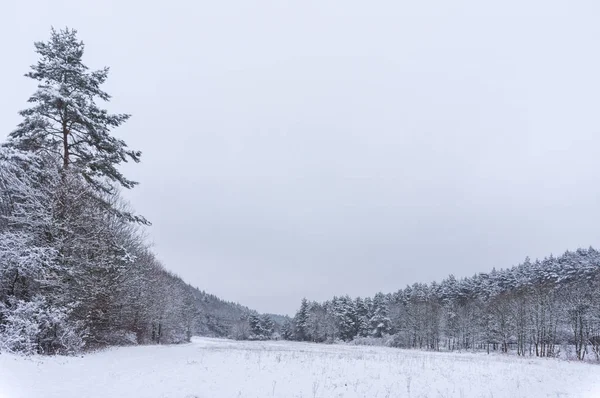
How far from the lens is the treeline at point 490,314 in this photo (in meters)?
59.7

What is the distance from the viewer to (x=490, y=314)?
72.2 metres

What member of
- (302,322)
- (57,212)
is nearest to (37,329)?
(57,212)

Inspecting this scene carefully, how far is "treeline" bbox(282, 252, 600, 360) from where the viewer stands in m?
59.7

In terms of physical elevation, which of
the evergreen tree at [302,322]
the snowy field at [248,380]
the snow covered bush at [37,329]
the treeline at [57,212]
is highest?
the treeline at [57,212]

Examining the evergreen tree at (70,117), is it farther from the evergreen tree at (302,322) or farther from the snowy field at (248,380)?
the evergreen tree at (302,322)

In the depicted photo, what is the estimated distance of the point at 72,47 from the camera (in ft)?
66.6

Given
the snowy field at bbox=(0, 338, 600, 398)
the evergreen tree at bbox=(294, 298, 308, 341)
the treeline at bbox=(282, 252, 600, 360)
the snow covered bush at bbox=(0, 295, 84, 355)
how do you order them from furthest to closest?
the evergreen tree at bbox=(294, 298, 308, 341) → the treeline at bbox=(282, 252, 600, 360) → the snow covered bush at bbox=(0, 295, 84, 355) → the snowy field at bbox=(0, 338, 600, 398)

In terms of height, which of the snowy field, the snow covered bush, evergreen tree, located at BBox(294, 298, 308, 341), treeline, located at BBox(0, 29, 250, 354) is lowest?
evergreen tree, located at BBox(294, 298, 308, 341)

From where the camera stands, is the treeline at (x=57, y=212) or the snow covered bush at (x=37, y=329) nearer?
the snow covered bush at (x=37, y=329)

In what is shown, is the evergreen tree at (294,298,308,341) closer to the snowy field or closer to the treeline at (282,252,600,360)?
the treeline at (282,252,600,360)

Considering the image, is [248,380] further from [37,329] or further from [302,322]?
[302,322]

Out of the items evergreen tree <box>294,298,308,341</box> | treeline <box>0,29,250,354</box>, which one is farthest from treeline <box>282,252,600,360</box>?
treeline <box>0,29,250,354</box>

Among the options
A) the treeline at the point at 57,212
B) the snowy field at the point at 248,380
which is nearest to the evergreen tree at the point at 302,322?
A: the treeline at the point at 57,212

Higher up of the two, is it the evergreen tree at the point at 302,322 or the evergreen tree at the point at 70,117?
the evergreen tree at the point at 70,117
